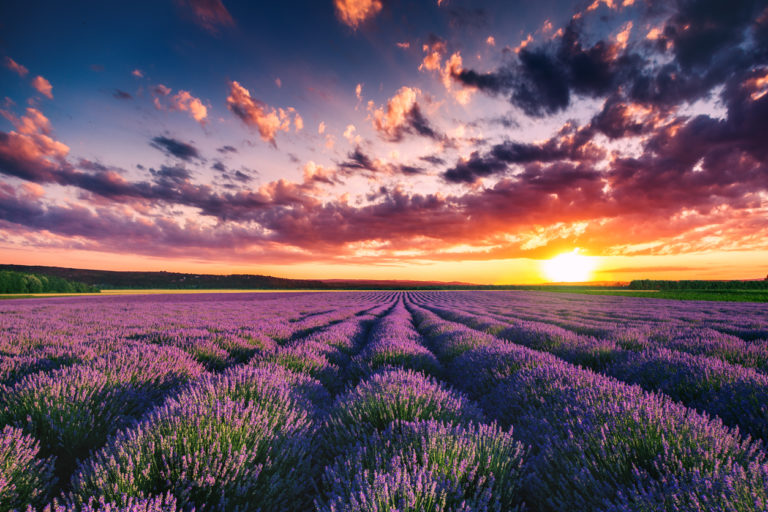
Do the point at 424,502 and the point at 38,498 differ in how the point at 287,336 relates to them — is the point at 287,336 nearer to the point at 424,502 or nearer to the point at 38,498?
the point at 38,498

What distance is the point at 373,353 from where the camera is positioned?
188 inches

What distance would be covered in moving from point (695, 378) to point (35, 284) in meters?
64.9

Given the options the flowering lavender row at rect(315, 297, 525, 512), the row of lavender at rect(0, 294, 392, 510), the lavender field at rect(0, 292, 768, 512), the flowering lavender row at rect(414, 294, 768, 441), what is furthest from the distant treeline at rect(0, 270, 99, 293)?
the flowering lavender row at rect(414, 294, 768, 441)

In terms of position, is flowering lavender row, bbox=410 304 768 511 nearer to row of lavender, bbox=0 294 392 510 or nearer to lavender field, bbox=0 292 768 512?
lavender field, bbox=0 292 768 512

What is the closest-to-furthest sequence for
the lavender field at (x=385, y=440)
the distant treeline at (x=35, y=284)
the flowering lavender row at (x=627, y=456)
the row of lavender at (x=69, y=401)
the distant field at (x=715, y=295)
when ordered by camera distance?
the flowering lavender row at (x=627, y=456)
the lavender field at (x=385, y=440)
the row of lavender at (x=69, y=401)
the distant field at (x=715, y=295)
the distant treeline at (x=35, y=284)

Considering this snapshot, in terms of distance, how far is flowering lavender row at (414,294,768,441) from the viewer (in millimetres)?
2491

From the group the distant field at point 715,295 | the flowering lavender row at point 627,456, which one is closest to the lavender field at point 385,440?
the flowering lavender row at point 627,456

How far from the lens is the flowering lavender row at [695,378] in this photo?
98.1 inches

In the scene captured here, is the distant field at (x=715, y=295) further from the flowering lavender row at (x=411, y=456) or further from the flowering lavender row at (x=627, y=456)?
the flowering lavender row at (x=411, y=456)

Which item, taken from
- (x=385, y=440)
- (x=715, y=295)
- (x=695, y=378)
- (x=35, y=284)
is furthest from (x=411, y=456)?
(x=35, y=284)

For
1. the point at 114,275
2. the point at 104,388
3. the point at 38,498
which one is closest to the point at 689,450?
the point at 38,498

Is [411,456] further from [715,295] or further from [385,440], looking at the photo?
[715,295]

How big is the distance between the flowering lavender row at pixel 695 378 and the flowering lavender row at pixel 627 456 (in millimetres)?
812

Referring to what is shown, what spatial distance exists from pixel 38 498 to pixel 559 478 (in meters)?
2.75
